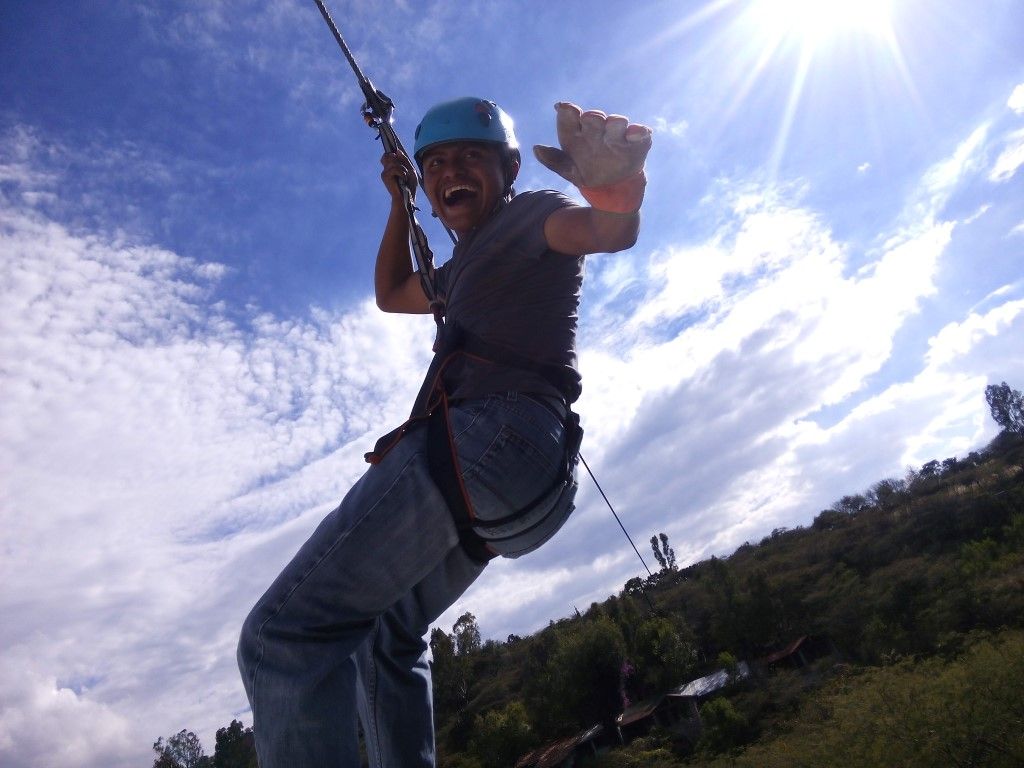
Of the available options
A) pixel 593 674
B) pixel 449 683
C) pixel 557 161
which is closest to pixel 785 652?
pixel 593 674

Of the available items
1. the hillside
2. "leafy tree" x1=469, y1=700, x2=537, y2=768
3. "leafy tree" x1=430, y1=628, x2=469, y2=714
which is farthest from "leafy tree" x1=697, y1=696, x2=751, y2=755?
"leafy tree" x1=430, y1=628, x2=469, y2=714

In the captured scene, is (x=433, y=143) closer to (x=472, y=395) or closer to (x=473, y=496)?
(x=472, y=395)

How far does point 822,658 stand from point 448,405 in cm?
4676

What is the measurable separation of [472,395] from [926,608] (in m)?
38.7

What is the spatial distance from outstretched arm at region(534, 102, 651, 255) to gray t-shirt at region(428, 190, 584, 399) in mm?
207

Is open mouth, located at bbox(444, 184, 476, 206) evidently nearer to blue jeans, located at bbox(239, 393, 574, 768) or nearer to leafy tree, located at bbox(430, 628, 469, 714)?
blue jeans, located at bbox(239, 393, 574, 768)

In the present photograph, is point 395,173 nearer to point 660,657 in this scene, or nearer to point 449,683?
point 660,657

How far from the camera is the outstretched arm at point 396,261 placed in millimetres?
2805

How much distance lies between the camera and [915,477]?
89.6 metres

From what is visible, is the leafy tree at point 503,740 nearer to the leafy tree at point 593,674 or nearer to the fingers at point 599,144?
the leafy tree at point 593,674

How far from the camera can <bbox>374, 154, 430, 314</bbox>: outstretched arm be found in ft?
9.20

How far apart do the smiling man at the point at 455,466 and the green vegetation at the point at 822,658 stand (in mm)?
10270

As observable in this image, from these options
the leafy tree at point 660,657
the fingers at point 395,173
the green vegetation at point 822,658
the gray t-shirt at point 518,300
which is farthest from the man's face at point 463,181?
the leafy tree at point 660,657

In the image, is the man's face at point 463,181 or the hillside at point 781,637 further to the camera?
the hillside at point 781,637
